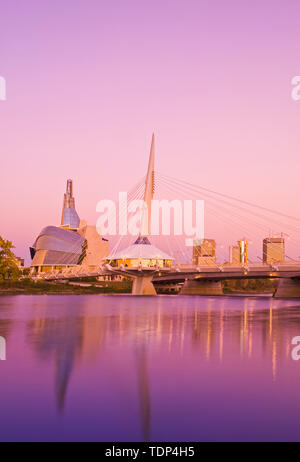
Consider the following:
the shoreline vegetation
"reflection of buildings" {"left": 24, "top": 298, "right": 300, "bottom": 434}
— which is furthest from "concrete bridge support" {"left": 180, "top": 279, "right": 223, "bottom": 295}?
"reflection of buildings" {"left": 24, "top": 298, "right": 300, "bottom": 434}

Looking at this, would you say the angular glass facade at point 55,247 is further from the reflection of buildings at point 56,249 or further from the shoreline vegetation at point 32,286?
the shoreline vegetation at point 32,286

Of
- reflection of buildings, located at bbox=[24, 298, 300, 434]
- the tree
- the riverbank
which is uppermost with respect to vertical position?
the tree

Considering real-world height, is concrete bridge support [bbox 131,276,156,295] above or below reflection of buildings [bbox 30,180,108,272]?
below

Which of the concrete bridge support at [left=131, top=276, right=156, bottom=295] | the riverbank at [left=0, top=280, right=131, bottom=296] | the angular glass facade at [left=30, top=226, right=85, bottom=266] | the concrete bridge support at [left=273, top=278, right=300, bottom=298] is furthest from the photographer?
the angular glass facade at [left=30, top=226, right=85, bottom=266]

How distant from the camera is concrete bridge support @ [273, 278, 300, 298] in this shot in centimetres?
7544

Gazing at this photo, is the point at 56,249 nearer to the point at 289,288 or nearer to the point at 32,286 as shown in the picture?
the point at 32,286

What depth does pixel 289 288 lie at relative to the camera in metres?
76.1

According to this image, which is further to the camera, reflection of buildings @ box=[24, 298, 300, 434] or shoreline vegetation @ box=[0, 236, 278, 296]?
shoreline vegetation @ box=[0, 236, 278, 296]

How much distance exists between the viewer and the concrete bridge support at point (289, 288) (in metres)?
75.4

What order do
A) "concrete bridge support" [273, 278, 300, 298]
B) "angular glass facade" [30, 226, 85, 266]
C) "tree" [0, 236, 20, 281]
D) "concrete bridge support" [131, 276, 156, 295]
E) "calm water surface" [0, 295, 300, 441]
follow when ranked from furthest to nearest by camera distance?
1. "angular glass facade" [30, 226, 85, 266]
2. "concrete bridge support" [131, 276, 156, 295]
3. "concrete bridge support" [273, 278, 300, 298]
4. "tree" [0, 236, 20, 281]
5. "calm water surface" [0, 295, 300, 441]

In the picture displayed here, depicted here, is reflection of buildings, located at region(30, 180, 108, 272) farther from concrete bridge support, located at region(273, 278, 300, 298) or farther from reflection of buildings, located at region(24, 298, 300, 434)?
reflection of buildings, located at region(24, 298, 300, 434)

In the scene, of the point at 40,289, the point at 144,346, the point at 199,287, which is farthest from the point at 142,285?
the point at 144,346

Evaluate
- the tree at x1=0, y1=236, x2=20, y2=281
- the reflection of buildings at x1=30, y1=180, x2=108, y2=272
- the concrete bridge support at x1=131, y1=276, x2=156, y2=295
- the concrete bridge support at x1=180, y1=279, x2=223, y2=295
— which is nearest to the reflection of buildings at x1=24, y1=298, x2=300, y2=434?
the tree at x1=0, y1=236, x2=20, y2=281
